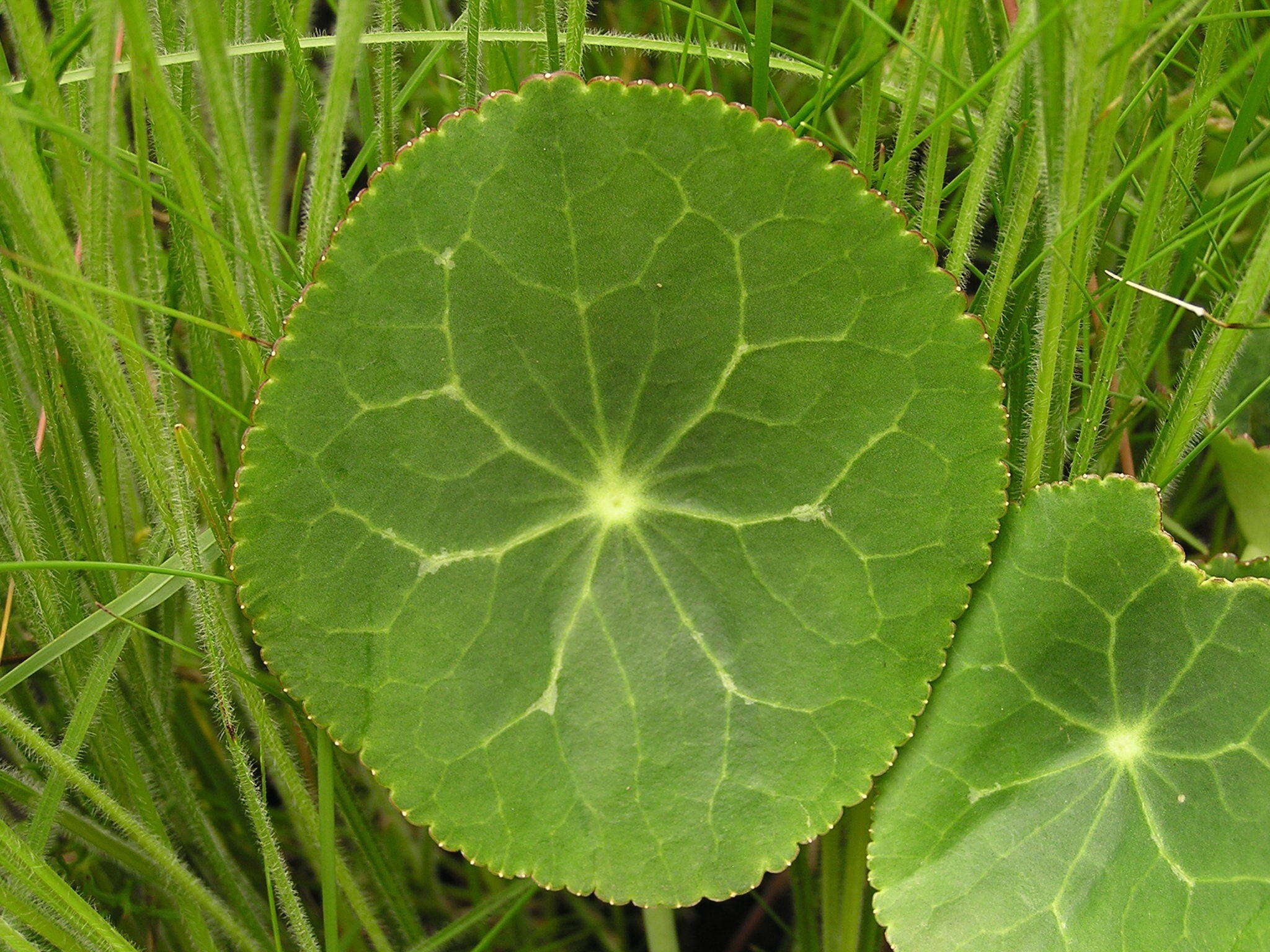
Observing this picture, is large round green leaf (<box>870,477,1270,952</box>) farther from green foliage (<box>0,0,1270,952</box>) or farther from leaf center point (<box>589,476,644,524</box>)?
leaf center point (<box>589,476,644,524</box>)

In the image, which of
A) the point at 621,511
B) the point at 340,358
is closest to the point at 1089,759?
the point at 621,511

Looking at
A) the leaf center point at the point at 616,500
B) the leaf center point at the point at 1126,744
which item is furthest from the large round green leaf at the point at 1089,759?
the leaf center point at the point at 616,500

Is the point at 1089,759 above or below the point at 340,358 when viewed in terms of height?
below

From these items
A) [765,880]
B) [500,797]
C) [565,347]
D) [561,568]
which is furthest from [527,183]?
[765,880]

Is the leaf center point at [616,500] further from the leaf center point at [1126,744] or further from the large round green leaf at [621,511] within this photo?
the leaf center point at [1126,744]

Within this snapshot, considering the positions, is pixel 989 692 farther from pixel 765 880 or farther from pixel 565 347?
pixel 765 880

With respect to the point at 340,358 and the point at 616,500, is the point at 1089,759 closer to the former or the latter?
the point at 616,500
